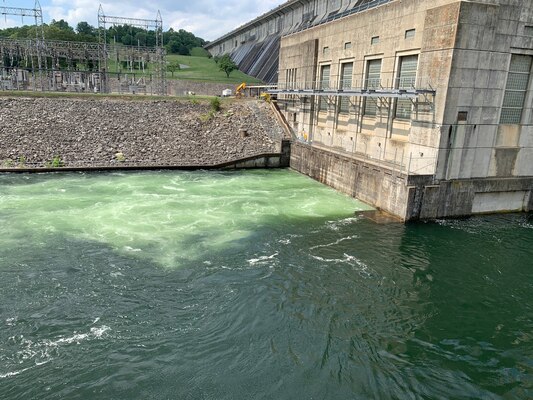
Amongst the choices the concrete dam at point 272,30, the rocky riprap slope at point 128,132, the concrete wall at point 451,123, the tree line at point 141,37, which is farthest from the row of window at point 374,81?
the tree line at point 141,37

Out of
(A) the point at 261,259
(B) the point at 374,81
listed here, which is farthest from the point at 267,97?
(A) the point at 261,259

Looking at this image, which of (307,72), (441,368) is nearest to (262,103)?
(307,72)

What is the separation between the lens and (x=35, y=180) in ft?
85.9

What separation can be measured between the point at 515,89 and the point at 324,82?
14731 mm

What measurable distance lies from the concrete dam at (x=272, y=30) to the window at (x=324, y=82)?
15.9 meters

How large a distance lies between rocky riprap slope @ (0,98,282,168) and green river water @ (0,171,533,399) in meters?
9.99

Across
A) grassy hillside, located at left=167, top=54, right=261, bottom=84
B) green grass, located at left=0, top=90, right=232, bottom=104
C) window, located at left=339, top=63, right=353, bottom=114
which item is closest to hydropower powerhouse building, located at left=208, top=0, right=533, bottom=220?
window, located at left=339, top=63, right=353, bottom=114

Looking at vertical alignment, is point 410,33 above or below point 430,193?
above

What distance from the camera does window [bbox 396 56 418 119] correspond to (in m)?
22.6

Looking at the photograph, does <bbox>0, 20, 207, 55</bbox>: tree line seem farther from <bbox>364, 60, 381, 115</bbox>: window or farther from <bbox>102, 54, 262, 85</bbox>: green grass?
<bbox>364, 60, 381, 115</bbox>: window

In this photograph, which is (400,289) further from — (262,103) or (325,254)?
(262,103)

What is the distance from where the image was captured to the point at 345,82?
98.5ft

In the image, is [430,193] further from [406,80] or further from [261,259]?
[261,259]

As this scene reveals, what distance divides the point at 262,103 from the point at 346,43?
536 inches
